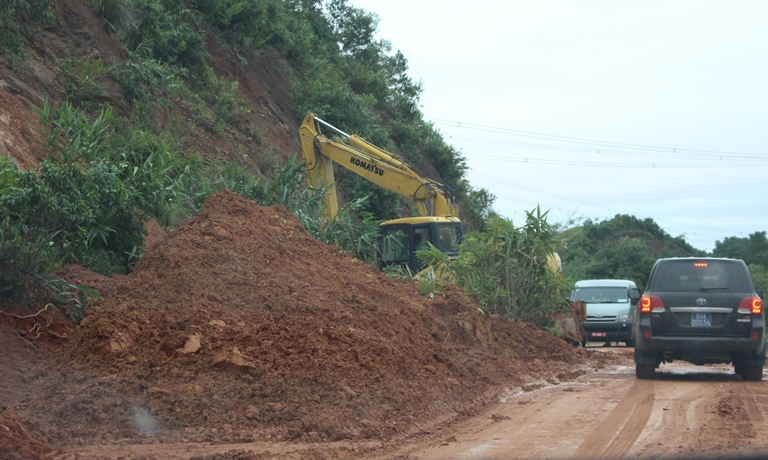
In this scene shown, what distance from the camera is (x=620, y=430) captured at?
8.34 meters

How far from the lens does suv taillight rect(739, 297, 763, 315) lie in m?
12.5

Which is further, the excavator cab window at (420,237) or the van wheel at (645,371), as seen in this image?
→ the excavator cab window at (420,237)

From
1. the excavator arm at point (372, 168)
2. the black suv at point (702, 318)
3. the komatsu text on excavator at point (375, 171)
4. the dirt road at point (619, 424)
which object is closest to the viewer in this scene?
the dirt road at point (619, 424)

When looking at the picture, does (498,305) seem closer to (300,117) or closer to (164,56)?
(164,56)

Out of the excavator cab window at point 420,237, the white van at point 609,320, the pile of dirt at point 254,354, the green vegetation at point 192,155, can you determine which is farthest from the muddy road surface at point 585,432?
the white van at point 609,320

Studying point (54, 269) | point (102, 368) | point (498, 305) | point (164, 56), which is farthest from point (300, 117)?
point (102, 368)

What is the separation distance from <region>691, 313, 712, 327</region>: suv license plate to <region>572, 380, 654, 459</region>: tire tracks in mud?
1.88 m

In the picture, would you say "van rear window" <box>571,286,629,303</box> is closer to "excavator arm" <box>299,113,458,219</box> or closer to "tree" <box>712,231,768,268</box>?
"excavator arm" <box>299,113,458,219</box>

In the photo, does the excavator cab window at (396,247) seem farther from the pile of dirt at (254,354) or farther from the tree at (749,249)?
the tree at (749,249)

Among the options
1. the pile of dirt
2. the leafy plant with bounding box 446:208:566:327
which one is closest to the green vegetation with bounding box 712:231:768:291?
the leafy plant with bounding box 446:208:566:327

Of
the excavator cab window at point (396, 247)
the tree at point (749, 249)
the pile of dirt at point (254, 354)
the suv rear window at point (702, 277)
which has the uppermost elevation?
the tree at point (749, 249)

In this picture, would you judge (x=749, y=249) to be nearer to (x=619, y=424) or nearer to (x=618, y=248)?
(x=618, y=248)

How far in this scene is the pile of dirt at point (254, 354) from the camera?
25.5ft

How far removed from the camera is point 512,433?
8.17 meters
